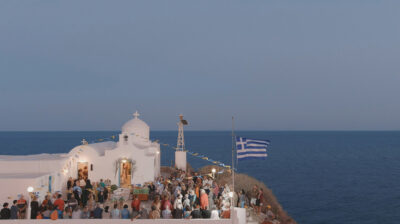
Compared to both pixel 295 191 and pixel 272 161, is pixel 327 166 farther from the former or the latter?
pixel 295 191

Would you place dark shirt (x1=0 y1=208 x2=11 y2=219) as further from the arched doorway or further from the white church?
the arched doorway

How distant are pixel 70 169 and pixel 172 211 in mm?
10116

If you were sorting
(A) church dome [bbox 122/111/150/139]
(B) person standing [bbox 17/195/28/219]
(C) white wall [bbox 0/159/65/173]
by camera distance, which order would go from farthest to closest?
1. (A) church dome [bbox 122/111/150/139]
2. (C) white wall [bbox 0/159/65/173]
3. (B) person standing [bbox 17/195/28/219]

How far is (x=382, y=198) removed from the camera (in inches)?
1702

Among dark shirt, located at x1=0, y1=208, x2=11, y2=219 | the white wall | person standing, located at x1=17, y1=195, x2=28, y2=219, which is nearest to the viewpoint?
dark shirt, located at x1=0, y1=208, x2=11, y2=219

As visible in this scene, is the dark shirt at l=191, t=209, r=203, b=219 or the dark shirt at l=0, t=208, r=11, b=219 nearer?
the dark shirt at l=0, t=208, r=11, b=219

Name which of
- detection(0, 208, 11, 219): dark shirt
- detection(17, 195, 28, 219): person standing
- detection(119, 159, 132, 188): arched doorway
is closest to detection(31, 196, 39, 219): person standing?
detection(17, 195, 28, 219): person standing

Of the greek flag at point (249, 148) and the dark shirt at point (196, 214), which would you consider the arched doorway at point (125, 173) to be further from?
the greek flag at point (249, 148)

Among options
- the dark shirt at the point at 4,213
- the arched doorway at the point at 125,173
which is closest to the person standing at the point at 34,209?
the dark shirt at the point at 4,213

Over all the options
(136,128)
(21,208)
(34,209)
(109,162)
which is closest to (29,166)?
(109,162)

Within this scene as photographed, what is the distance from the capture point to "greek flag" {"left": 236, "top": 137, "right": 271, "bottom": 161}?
1541cm

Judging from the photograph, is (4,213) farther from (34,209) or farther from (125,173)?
(125,173)

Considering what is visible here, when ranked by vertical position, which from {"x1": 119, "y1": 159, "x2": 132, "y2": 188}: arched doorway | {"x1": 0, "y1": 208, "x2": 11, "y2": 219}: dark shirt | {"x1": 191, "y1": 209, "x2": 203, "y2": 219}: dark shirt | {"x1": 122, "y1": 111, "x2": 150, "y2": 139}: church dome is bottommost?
{"x1": 191, "y1": 209, "x2": 203, "y2": 219}: dark shirt

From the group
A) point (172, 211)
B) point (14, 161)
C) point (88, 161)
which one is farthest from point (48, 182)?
point (172, 211)
